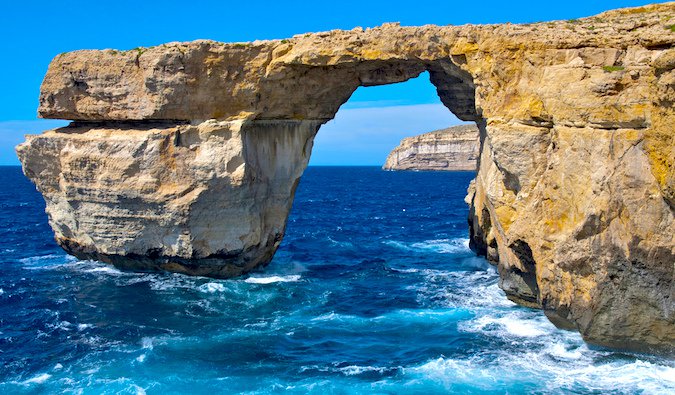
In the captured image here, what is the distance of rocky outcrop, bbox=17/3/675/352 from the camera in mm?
18766

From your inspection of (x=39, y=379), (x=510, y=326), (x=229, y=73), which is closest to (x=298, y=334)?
(x=510, y=326)

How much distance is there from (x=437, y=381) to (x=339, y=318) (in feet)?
22.7

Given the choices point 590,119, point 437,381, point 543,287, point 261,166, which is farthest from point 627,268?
point 261,166

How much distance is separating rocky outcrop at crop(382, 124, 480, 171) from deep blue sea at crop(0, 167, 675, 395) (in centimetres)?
11809

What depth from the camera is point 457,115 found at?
112 ft

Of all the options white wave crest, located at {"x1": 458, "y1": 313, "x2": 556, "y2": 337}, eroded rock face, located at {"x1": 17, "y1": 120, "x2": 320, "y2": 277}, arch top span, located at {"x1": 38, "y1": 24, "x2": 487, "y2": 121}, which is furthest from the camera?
eroded rock face, located at {"x1": 17, "y1": 120, "x2": 320, "y2": 277}

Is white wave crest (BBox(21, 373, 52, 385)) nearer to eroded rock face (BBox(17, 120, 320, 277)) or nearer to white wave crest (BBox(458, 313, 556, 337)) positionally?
eroded rock face (BBox(17, 120, 320, 277))

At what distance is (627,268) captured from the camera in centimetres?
1903

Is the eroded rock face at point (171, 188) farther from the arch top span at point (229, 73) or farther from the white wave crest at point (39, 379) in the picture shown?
the white wave crest at point (39, 379)

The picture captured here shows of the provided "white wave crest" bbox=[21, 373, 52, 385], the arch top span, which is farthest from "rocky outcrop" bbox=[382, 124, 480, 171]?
"white wave crest" bbox=[21, 373, 52, 385]

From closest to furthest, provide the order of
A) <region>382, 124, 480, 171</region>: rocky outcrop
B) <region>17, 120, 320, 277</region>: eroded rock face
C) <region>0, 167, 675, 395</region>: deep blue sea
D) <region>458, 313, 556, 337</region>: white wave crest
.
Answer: <region>0, 167, 675, 395</region>: deep blue sea
<region>458, 313, 556, 337</region>: white wave crest
<region>17, 120, 320, 277</region>: eroded rock face
<region>382, 124, 480, 171</region>: rocky outcrop

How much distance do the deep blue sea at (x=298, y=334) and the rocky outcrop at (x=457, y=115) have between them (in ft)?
5.15

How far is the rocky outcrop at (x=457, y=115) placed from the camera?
739 inches

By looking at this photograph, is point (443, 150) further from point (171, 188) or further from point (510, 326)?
point (510, 326)
